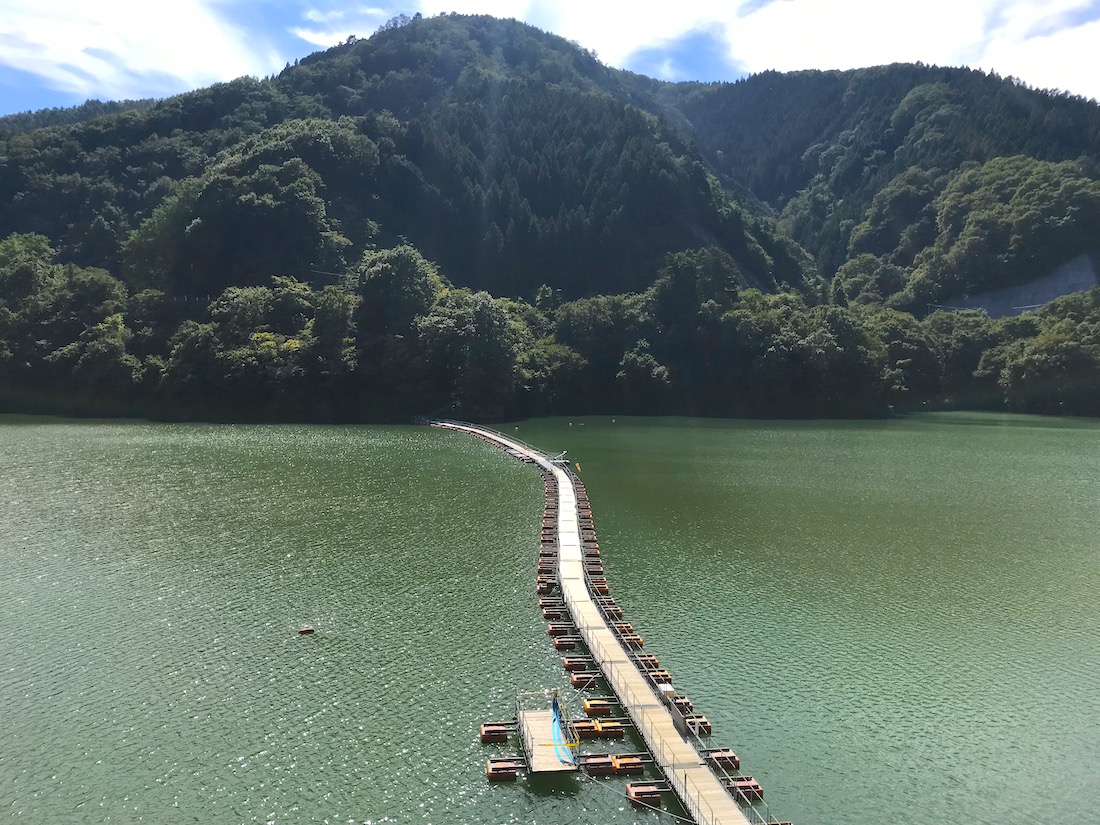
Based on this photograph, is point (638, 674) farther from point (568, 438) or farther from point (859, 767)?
point (568, 438)

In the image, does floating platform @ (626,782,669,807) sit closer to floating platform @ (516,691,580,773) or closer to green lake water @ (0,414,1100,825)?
green lake water @ (0,414,1100,825)

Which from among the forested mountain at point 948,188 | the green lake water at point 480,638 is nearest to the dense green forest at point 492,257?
the forested mountain at point 948,188

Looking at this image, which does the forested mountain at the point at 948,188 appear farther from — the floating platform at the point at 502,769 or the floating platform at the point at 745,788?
the floating platform at the point at 502,769

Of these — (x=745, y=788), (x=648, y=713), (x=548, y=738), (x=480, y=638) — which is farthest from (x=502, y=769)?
(x=480, y=638)

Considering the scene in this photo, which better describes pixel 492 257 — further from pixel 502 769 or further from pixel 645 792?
pixel 645 792

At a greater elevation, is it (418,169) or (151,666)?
(418,169)

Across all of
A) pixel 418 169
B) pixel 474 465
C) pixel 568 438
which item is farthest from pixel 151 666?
pixel 418 169

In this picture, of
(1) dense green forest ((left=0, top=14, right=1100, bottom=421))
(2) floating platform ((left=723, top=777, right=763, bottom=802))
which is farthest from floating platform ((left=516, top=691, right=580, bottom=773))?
(1) dense green forest ((left=0, top=14, right=1100, bottom=421))
